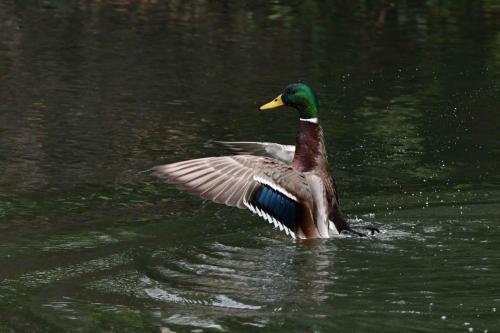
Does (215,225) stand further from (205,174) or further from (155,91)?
(155,91)

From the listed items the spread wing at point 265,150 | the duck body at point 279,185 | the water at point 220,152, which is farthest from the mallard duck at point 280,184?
the spread wing at point 265,150

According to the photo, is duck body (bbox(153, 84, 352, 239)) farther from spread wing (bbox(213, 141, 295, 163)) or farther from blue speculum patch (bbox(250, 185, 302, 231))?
spread wing (bbox(213, 141, 295, 163))

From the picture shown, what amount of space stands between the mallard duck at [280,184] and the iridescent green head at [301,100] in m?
0.02

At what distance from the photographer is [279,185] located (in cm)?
966

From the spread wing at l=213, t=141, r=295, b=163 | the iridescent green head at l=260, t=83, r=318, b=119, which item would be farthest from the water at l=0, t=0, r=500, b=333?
the iridescent green head at l=260, t=83, r=318, b=119

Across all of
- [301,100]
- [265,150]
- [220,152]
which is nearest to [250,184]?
[301,100]

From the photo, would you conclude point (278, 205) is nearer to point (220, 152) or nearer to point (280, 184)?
point (280, 184)

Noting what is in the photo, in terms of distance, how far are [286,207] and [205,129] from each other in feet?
14.9

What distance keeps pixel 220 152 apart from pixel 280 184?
3327 millimetres

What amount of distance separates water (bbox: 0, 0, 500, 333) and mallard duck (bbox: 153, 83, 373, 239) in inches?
8.9

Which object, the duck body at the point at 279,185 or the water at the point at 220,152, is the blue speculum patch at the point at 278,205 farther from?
the water at the point at 220,152

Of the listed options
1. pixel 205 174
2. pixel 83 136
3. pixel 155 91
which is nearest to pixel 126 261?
pixel 205 174

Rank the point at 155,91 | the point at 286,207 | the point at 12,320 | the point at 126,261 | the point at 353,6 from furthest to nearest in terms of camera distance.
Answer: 1. the point at 353,6
2. the point at 155,91
3. the point at 286,207
4. the point at 126,261
5. the point at 12,320

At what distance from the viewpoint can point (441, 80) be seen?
1758cm
